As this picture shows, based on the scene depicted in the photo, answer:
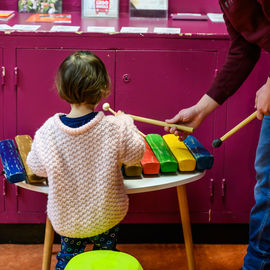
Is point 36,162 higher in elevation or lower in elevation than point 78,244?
higher

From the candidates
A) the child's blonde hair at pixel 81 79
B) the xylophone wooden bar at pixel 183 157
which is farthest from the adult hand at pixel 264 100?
the child's blonde hair at pixel 81 79

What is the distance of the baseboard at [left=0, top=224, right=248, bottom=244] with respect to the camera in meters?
2.76

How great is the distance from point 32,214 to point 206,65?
106cm

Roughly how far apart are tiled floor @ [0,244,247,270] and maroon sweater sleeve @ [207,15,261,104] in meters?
0.88

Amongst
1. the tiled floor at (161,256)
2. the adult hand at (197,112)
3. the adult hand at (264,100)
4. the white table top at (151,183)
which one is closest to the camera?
the adult hand at (264,100)

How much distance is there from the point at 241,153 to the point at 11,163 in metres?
1.14

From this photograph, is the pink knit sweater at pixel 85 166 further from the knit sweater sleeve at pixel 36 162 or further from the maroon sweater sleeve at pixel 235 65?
the maroon sweater sleeve at pixel 235 65

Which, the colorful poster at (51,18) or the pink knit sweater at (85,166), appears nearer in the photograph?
the pink knit sweater at (85,166)

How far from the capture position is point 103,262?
1.67m

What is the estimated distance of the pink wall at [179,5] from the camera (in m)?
2.91

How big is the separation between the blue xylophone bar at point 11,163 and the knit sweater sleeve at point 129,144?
0.34 m

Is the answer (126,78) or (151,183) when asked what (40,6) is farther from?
(151,183)

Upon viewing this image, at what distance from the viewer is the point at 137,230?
110 inches

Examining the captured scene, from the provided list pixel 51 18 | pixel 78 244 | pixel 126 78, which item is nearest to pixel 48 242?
pixel 78 244
